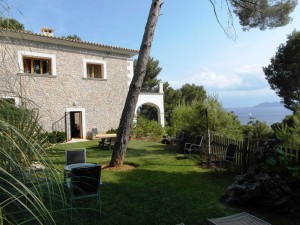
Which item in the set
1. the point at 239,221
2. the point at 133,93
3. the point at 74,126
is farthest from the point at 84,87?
the point at 239,221

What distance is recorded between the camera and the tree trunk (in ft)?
26.9

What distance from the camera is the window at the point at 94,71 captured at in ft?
58.5

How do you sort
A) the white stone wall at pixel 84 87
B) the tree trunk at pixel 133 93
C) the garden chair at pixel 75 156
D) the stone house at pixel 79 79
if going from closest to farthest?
the garden chair at pixel 75 156 → the tree trunk at pixel 133 93 → the stone house at pixel 79 79 → the white stone wall at pixel 84 87

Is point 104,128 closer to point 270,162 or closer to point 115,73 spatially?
point 115,73

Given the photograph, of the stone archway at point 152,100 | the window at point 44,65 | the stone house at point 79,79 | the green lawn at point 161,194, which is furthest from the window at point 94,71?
the green lawn at point 161,194

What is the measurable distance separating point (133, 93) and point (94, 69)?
35.2 ft

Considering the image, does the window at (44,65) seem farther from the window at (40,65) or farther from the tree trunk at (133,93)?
the tree trunk at (133,93)

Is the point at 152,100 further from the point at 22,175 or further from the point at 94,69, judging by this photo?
the point at 22,175

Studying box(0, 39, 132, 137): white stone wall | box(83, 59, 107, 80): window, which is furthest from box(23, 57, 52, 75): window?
box(83, 59, 107, 80): window

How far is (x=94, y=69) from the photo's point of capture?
18234mm

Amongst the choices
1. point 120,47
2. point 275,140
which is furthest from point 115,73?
point 275,140

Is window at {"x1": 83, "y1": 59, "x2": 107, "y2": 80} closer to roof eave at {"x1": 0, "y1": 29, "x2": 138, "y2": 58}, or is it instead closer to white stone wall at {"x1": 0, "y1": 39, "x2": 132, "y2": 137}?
white stone wall at {"x1": 0, "y1": 39, "x2": 132, "y2": 137}

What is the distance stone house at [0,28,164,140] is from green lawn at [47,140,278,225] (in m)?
8.06

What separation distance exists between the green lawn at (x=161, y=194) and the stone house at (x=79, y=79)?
26.5 feet
